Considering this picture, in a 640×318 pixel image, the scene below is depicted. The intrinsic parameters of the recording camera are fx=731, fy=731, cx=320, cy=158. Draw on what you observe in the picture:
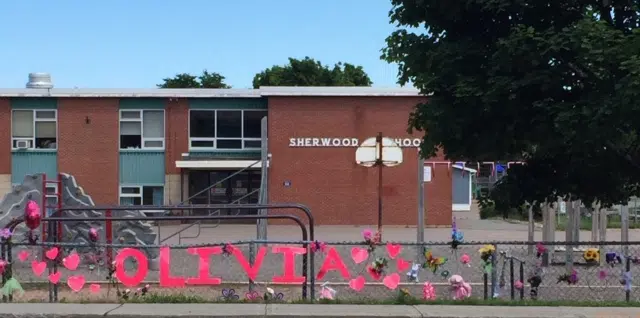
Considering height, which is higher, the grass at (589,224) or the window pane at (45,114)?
the window pane at (45,114)

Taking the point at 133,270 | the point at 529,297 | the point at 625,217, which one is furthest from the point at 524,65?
the point at 625,217

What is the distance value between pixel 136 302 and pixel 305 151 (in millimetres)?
21973

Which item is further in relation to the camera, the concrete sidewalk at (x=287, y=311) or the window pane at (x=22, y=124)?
the window pane at (x=22, y=124)

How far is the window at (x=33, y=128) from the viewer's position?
31078 mm

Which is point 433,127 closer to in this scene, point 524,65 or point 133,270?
point 524,65

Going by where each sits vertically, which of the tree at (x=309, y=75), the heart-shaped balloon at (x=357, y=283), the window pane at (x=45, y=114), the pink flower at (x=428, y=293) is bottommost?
the pink flower at (x=428, y=293)

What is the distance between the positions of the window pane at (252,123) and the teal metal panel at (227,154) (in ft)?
2.43

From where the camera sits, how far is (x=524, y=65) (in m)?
7.08

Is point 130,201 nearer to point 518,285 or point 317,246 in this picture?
point 317,246

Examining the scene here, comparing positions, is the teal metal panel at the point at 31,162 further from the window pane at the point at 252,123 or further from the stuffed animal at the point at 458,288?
the stuffed animal at the point at 458,288

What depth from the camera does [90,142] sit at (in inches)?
1224

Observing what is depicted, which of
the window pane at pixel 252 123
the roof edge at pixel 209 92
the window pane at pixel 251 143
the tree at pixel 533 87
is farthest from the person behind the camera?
the window pane at pixel 251 143

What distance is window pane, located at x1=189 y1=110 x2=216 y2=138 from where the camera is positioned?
31359mm

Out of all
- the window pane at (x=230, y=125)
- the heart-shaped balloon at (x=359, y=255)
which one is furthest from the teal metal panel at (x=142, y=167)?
the heart-shaped balloon at (x=359, y=255)
